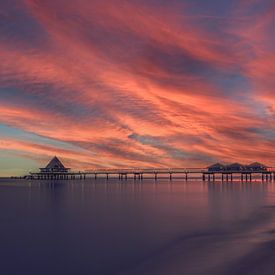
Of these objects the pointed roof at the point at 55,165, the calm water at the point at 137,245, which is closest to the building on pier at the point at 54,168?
the pointed roof at the point at 55,165

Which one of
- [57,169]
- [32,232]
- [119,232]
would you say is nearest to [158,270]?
[119,232]

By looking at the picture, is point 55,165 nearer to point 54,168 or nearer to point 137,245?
point 54,168

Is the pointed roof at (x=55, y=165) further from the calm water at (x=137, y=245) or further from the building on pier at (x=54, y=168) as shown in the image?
the calm water at (x=137, y=245)

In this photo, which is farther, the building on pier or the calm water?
the building on pier

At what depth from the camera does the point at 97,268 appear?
48.9 ft

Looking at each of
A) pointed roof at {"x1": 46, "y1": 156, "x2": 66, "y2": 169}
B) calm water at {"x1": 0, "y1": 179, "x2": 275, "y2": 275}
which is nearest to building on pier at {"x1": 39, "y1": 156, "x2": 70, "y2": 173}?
pointed roof at {"x1": 46, "y1": 156, "x2": 66, "y2": 169}

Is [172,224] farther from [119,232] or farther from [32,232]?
[32,232]

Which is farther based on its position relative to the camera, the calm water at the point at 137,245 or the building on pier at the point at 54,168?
the building on pier at the point at 54,168

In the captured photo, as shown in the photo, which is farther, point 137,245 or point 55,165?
point 55,165

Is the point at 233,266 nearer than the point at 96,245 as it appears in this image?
Yes

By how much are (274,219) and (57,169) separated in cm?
16600

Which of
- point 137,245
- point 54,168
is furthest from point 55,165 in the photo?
point 137,245

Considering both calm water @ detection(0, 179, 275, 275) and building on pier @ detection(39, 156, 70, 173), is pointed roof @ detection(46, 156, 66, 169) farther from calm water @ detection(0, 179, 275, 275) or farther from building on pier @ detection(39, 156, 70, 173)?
calm water @ detection(0, 179, 275, 275)

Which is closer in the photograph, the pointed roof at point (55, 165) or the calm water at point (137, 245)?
the calm water at point (137, 245)
